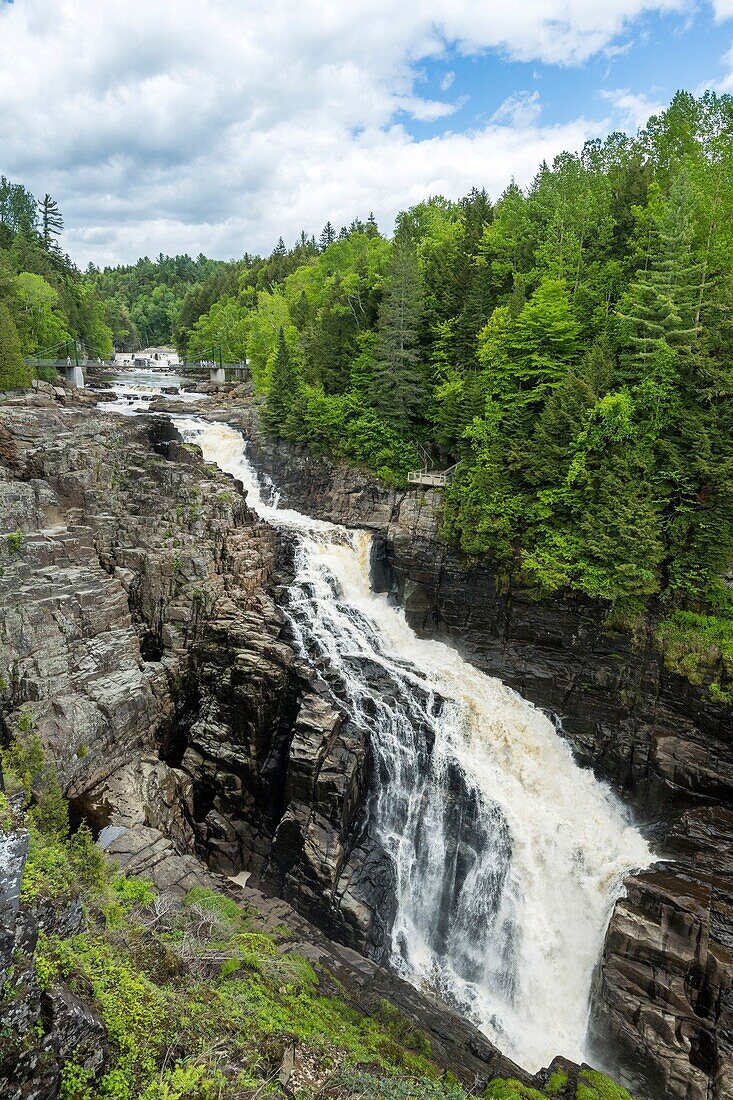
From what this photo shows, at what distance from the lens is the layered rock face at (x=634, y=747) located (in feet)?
51.3

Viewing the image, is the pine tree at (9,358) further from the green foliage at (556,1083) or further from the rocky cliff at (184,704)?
the green foliage at (556,1083)

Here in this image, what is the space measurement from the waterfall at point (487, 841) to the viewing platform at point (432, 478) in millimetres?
10232

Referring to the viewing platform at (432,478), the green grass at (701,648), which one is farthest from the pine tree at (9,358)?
the green grass at (701,648)

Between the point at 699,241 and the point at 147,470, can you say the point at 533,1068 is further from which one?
the point at 699,241

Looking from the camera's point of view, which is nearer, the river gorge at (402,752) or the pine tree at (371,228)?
the river gorge at (402,752)

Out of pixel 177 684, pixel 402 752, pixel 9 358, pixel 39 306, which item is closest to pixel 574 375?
pixel 402 752

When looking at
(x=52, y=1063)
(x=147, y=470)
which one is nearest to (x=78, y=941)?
(x=52, y=1063)

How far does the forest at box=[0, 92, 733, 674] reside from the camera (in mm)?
22328

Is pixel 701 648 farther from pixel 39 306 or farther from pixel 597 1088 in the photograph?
pixel 39 306

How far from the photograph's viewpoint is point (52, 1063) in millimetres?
7379

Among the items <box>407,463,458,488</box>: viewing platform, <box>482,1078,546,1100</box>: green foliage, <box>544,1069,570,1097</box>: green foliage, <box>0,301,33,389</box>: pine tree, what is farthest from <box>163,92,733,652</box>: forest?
<box>0,301,33,389</box>: pine tree

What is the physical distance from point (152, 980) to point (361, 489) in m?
27.1

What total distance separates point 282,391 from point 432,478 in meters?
15.7

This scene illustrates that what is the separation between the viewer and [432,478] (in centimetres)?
3131
